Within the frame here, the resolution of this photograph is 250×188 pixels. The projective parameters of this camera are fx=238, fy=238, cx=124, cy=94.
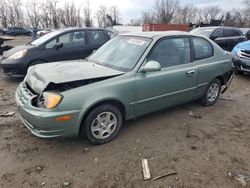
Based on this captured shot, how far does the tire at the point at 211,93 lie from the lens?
5000 mm

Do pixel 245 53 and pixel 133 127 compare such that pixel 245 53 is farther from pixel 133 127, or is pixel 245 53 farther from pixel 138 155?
pixel 138 155

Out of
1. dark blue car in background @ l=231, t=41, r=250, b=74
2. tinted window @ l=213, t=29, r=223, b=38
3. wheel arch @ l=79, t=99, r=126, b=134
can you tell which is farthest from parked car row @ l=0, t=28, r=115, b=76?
tinted window @ l=213, t=29, r=223, b=38

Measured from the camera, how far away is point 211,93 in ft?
16.9

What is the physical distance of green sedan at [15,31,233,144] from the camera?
10.1ft

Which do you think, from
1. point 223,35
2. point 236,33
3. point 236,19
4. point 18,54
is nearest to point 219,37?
point 223,35

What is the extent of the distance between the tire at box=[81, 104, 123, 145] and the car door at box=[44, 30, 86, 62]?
4.26 metres

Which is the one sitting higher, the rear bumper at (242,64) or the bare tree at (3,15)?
the bare tree at (3,15)

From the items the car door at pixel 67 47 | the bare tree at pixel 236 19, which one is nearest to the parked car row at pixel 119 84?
the car door at pixel 67 47

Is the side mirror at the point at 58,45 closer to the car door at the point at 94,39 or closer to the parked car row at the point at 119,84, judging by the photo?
the car door at the point at 94,39

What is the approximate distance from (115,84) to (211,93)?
8.68 feet

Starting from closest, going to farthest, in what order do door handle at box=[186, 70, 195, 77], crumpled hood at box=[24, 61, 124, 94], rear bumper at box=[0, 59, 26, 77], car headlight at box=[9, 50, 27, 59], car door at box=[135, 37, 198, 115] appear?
crumpled hood at box=[24, 61, 124, 94] < car door at box=[135, 37, 198, 115] < door handle at box=[186, 70, 195, 77] < rear bumper at box=[0, 59, 26, 77] < car headlight at box=[9, 50, 27, 59]

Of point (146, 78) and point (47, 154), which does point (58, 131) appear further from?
point (146, 78)

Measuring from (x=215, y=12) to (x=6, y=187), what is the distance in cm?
8155

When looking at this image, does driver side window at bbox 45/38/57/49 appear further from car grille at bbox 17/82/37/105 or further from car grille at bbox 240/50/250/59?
car grille at bbox 240/50/250/59
